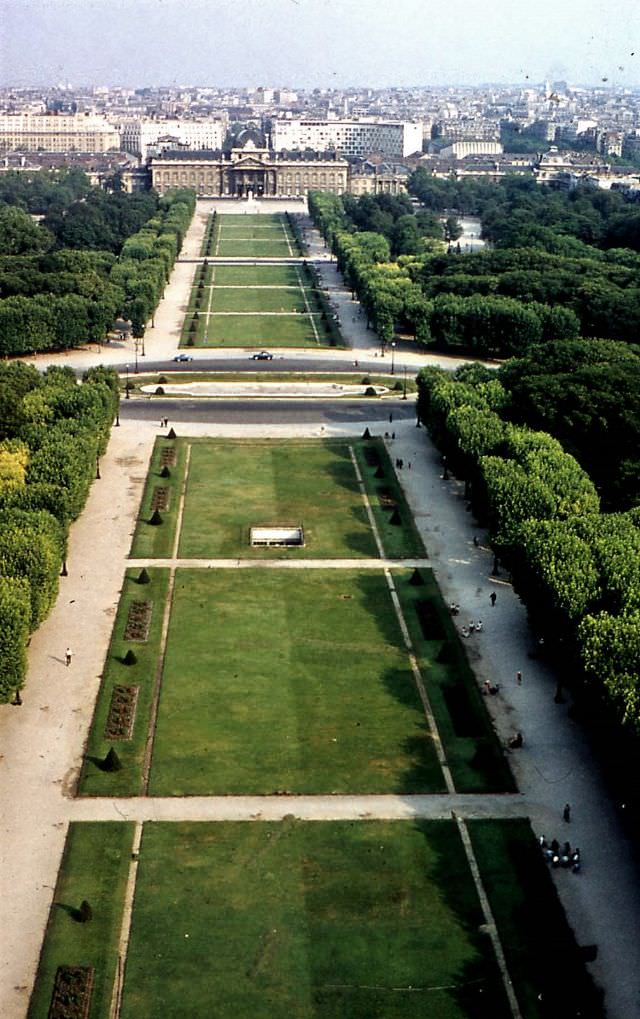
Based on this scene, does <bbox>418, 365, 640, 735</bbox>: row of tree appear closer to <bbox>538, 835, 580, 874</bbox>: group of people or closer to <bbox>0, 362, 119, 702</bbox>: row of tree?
<bbox>538, 835, 580, 874</bbox>: group of people

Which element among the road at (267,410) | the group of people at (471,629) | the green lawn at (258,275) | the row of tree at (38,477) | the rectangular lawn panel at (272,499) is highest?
the row of tree at (38,477)

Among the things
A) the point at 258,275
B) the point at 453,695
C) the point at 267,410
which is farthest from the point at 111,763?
the point at 258,275

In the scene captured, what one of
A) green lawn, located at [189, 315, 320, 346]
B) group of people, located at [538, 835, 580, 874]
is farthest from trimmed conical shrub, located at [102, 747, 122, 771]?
green lawn, located at [189, 315, 320, 346]

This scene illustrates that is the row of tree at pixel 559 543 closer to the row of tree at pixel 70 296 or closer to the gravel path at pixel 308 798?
the gravel path at pixel 308 798

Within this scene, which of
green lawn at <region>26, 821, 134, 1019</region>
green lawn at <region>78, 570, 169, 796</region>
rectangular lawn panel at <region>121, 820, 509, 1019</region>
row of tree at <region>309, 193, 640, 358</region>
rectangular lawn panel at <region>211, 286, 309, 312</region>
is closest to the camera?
rectangular lawn panel at <region>121, 820, 509, 1019</region>

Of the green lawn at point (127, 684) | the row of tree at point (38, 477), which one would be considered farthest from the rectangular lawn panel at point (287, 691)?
the row of tree at point (38, 477)

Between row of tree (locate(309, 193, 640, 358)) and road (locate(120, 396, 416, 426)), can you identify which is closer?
road (locate(120, 396, 416, 426))

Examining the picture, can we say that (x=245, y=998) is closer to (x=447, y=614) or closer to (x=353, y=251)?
(x=447, y=614)
